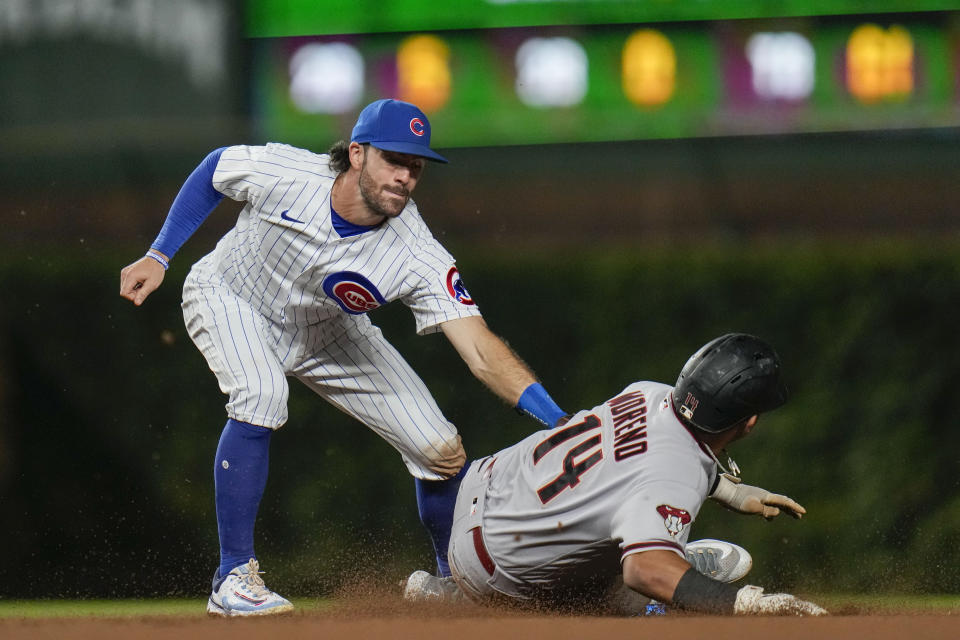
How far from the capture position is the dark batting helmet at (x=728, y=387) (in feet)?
9.41

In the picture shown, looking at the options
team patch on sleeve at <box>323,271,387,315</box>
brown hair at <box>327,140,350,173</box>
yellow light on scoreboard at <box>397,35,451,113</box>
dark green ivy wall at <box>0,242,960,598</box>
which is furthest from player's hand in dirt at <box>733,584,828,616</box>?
yellow light on scoreboard at <box>397,35,451,113</box>

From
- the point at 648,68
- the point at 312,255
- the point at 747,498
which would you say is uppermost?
the point at 648,68

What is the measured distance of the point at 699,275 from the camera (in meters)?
5.72

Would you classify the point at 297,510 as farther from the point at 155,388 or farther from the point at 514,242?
the point at 514,242

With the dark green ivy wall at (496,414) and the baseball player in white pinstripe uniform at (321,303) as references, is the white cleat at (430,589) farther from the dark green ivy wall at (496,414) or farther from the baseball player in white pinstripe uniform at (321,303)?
the dark green ivy wall at (496,414)

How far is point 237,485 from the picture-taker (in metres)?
3.60

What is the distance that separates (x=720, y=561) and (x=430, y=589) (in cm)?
89

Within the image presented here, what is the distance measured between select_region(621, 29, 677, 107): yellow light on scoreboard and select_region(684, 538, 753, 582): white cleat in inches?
143

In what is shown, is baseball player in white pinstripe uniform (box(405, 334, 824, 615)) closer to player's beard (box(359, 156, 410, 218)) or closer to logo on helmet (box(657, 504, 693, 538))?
logo on helmet (box(657, 504, 693, 538))

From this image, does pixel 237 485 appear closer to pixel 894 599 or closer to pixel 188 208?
pixel 188 208

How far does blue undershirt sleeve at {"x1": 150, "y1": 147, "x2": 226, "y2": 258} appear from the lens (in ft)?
12.6

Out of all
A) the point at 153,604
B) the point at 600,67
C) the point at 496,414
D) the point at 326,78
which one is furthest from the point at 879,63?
the point at 153,604

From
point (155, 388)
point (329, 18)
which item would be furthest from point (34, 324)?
point (329, 18)

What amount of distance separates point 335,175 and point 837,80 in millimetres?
3948
